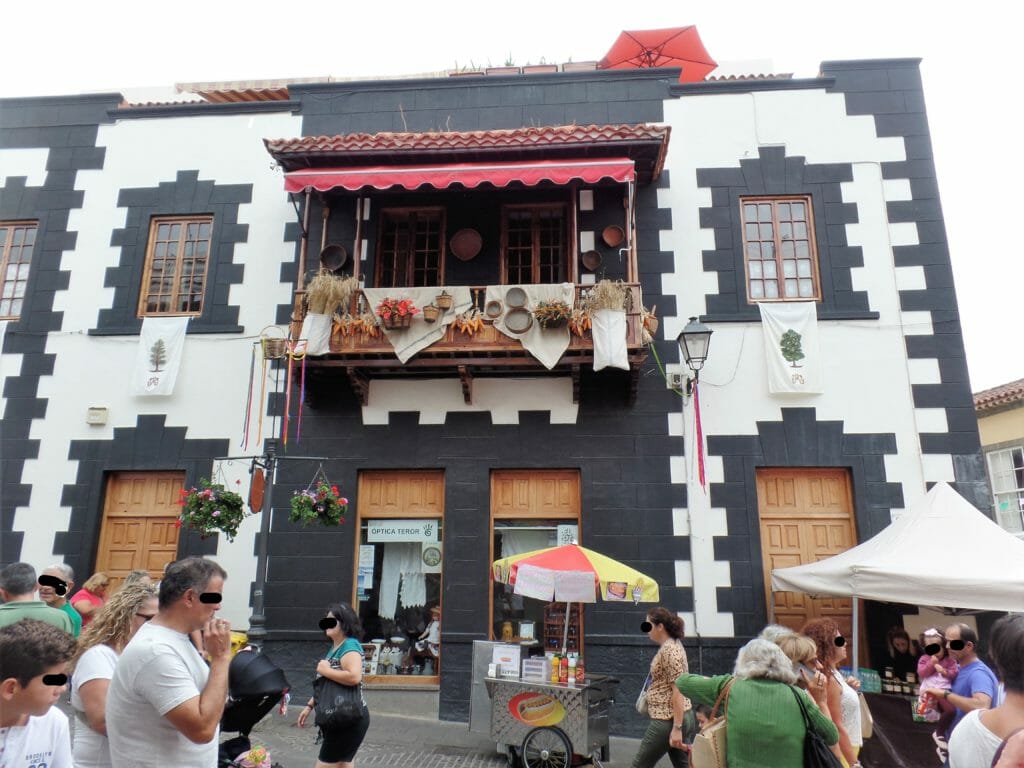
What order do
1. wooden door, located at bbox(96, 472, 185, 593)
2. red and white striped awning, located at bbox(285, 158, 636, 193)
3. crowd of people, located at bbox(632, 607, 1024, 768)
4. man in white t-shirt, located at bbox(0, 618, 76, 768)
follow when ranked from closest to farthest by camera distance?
1. man in white t-shirt, located at bbox(0, 618, 76, 768)
2. crowd of people, located at bbox(632, 607, 1024, 768)
3. red and white striped awning, located at bbox(285, 158, 636, 193)
4. wooden door, located at bbox(96, 472, 185, 593)

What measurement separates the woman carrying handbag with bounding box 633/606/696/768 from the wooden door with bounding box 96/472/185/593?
7.66 metres

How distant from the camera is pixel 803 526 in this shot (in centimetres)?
1053

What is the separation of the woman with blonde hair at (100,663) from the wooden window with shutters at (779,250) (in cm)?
961

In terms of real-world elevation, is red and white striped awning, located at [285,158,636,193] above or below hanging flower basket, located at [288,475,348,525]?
above

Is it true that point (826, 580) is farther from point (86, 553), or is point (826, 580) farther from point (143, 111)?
point (143, 111)

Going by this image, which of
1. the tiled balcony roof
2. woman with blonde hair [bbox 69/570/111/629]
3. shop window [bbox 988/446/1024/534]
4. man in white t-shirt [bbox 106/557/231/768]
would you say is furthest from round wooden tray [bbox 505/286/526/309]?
shop window [bbox 988/446/1024/534]

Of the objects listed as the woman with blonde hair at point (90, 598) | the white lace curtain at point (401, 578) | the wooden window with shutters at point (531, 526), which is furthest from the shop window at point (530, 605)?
the woman with blonde hair at point (90, 598)

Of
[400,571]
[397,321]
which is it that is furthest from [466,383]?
[400,571]

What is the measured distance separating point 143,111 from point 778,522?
12.7m

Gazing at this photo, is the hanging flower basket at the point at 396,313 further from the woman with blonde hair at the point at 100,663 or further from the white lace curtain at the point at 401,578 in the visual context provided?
the woman with blonde hair at the point at 100,663

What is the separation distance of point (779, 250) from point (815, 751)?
900 cm

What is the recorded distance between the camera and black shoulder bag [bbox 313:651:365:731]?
536 centimetres

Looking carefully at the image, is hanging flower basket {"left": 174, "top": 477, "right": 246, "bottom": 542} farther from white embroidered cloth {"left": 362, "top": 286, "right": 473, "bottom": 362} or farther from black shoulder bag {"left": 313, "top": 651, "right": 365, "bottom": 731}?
black shoulder bag {"left": 313, "top": 651, "right": 365, "bottom": 731}

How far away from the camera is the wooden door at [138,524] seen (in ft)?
36.7
